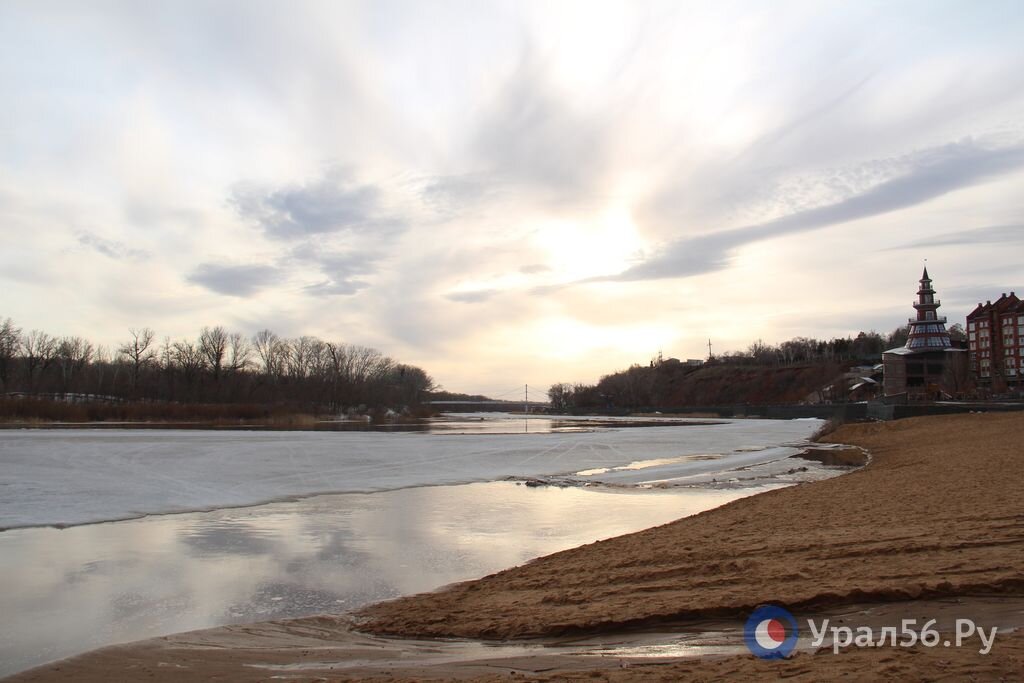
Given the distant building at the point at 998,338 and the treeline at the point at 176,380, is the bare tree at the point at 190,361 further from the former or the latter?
the distant building at the point at 998,338

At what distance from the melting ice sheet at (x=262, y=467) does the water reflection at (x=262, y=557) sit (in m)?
2.10

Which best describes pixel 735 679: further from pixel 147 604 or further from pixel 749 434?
pixel 749 434

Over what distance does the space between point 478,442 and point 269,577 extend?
29.1 metres

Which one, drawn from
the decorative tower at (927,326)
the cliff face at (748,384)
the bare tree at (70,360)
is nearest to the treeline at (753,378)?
the cliff face at (748,384)

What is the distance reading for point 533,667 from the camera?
6.05 m

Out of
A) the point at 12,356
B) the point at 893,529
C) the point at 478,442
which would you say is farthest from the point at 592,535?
the point at 12,356

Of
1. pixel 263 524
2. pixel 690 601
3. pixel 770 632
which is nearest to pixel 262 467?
pixel 263 524

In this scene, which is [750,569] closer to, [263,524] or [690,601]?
[690,601]

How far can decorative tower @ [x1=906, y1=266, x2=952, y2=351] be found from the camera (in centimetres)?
10538

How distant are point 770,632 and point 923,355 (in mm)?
116754

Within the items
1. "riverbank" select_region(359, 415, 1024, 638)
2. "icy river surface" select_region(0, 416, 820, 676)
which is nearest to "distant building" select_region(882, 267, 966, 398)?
"icy river surface" select_region(0, 416, 820, 676)

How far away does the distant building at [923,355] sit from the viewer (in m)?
103

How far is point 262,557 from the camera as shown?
11.6m

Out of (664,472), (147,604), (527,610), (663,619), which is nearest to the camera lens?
(663,619)
